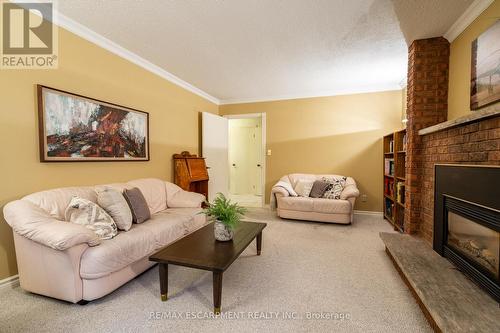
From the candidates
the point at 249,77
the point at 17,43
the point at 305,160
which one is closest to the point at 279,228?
the point at 305,160

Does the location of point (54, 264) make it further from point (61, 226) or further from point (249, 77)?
point (249, 77)

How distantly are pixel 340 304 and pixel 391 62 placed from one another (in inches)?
129

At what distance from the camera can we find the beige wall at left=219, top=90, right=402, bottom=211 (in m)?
4.52

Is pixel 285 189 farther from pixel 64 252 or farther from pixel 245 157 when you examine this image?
pixel 64 252

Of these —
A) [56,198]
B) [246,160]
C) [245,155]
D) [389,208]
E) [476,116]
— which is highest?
[476,116]

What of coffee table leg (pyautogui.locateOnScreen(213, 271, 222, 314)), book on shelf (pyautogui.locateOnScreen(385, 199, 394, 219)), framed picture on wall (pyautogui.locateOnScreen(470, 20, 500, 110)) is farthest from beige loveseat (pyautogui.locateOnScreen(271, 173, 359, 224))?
coffee table leg (pyautogui.locateOnScreen(213, 271, 222, 314))

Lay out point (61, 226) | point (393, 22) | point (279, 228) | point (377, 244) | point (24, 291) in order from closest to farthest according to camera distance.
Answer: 1. point (61, 226)
2. point (24, 291)
3. point (393, 22)
4. point (377, 244)
5. point (279, 228)

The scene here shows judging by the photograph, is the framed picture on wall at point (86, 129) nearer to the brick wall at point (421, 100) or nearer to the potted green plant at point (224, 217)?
the potted green plant at point (224, 217)

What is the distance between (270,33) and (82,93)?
2.15 meters

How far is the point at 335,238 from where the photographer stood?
3.29m

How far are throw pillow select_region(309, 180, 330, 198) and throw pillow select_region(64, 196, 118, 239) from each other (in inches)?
127

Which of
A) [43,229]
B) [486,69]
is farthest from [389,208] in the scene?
[43,229]

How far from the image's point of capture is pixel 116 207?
227 centimetres

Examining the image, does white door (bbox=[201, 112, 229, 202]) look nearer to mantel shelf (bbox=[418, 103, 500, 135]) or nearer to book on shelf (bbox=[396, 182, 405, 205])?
book on shelf (bbox=[396, 182, 405, 205])
